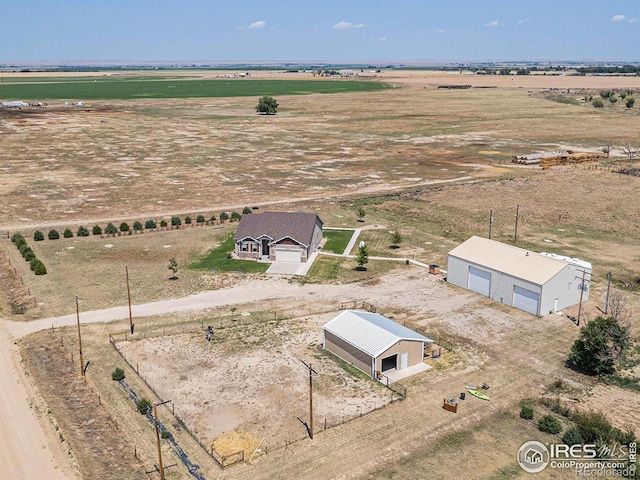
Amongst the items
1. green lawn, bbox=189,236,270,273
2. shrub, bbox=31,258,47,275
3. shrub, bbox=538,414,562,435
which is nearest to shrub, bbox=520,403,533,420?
shrub, bbox=538,414,562,435

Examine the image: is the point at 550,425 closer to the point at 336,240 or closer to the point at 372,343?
the point at 372,343

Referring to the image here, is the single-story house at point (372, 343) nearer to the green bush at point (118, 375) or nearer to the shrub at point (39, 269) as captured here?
the green bush at point (118, 375)

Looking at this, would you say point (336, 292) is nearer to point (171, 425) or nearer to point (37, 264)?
point (171, 425)

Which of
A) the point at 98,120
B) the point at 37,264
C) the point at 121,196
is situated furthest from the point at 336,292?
the point at 98,120

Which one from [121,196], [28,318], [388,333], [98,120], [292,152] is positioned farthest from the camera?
[98,120]

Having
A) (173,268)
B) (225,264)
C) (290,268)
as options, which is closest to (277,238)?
(290,268)

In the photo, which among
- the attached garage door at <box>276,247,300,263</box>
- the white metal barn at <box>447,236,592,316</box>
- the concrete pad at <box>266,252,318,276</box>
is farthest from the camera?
the attached garage door at <box>276,247,300,263</box>

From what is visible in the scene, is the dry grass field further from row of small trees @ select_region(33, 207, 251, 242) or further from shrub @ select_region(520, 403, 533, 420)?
row of small trees @ select_region(33, 207, 251, 242)
